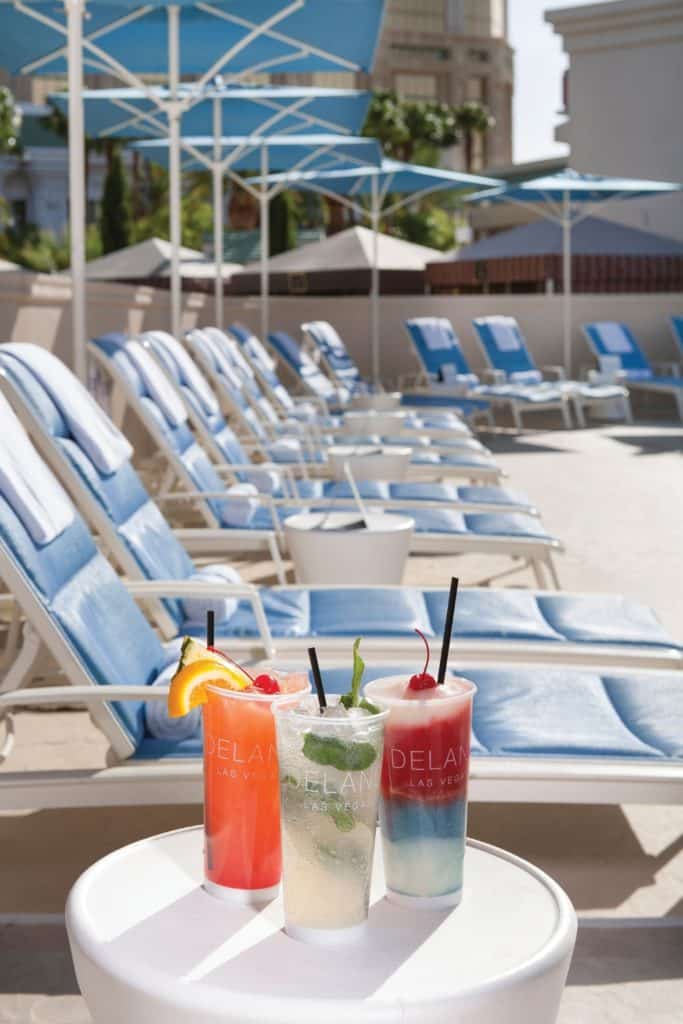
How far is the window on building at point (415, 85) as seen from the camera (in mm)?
72500

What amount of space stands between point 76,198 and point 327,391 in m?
6.64

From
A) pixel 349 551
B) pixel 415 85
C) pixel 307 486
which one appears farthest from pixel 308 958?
pixel 415 85

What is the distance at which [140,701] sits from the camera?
9.71ft

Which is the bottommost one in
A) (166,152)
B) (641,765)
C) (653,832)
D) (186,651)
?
(653,832)

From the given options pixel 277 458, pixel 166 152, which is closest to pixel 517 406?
pixel 166 152

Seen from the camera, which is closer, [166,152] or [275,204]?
[166,152]


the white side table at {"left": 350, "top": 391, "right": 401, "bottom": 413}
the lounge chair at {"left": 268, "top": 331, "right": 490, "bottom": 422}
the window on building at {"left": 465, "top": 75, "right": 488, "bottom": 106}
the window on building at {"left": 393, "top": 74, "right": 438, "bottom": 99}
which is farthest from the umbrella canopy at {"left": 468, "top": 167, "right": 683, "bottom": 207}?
the window on building at {"left": 465, "top": 75, "right": 488, "bottom": 106}

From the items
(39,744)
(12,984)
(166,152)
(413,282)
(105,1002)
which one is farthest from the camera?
(413,282)

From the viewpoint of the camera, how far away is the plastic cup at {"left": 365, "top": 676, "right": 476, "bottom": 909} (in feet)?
5.54

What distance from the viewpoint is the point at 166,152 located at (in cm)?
1288

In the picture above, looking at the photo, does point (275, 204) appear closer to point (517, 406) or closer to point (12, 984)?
point (517, 406)

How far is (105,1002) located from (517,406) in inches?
470

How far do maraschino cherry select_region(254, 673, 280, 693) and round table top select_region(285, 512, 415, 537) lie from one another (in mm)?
2962

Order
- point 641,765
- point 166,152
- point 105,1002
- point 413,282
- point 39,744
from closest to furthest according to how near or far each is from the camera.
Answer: point 105,1002
point 641,765
point 39,744
point 166,152
point 413,282
